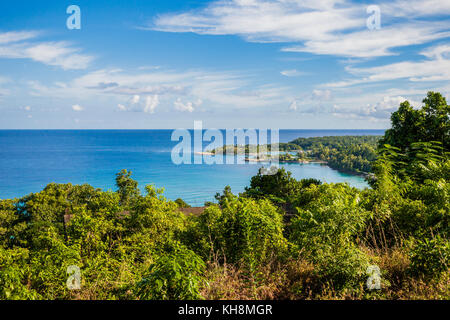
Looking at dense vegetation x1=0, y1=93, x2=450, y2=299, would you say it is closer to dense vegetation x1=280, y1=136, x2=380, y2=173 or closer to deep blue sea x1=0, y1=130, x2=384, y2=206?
deep blue sea x1=0, y1=130, x2=384, y2=206

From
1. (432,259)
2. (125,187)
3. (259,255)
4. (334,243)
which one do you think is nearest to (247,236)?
(259,255)

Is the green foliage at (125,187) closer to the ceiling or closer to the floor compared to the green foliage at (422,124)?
closer to the floor

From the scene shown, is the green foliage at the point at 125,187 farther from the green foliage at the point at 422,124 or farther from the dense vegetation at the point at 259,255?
the green foliage at the point at 422,124

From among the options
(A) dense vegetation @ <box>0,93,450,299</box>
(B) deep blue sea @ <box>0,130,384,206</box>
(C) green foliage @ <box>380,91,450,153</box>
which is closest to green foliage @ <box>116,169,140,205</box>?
(A) dense vegetation @ <box>0,93,450,299</box>

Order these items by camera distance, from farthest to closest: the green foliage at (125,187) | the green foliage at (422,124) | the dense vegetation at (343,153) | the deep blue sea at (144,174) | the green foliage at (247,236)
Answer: the dense vegetation at (343,153) → the deep blue sea at (144,174) → the green foliage at (125,187) → the green foliage at (422,124) → the green foliage at (247,236)

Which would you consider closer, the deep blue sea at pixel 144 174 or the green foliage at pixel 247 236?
the green foliage at pixel 247 236

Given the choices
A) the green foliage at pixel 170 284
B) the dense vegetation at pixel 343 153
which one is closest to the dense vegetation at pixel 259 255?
the green foliage at pixel 170 284

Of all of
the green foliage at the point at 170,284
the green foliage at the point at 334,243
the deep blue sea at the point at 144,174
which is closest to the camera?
the green foliage at the point at 170,284

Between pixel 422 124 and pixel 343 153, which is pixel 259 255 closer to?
pixel 422 124

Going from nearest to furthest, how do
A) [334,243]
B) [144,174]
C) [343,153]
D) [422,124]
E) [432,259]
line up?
1. [432,259]
2. [334,243]
3. [422,124]
4. [144,174]
5. [343,153]
